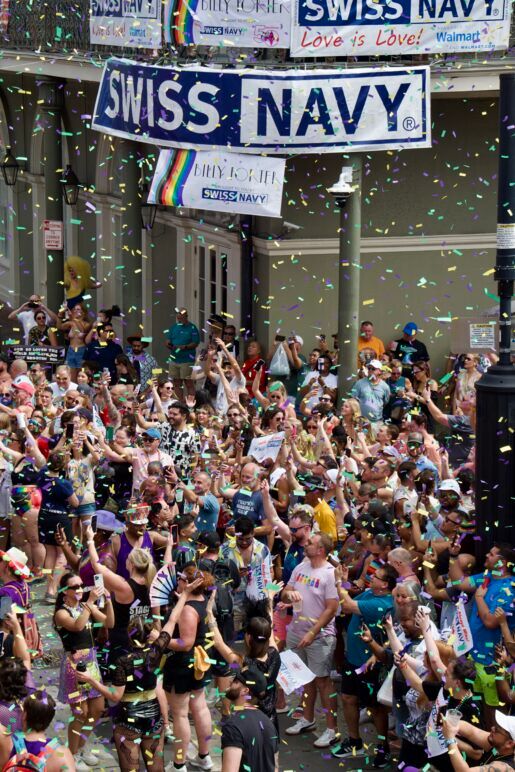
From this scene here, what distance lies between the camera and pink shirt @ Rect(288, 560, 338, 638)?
33.6 feet

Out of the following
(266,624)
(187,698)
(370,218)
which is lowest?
(187,698)

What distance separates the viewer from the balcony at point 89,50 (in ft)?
54.7

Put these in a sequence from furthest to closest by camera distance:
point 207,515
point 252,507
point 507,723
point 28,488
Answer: point 28,488 → point 207,515 → point 252,507 → point 507,723

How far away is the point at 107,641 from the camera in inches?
401

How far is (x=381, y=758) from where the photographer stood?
32.2 feet

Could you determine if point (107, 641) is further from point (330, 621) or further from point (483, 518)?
point (483, 518)

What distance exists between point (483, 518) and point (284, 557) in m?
2.43

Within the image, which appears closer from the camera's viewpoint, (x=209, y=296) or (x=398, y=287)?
(x=398, y=287)

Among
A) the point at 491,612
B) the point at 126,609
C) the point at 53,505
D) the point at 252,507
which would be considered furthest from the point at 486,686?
the point at 53,505

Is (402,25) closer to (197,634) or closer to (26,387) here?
(26,387)

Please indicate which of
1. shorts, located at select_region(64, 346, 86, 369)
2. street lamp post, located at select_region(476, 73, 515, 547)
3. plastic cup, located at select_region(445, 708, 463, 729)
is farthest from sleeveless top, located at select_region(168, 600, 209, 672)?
shorts, located at select_region(64, 346, 86, 369)

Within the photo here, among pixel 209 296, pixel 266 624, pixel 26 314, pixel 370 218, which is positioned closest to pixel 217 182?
pixel 370 218

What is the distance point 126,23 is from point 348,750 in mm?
11429

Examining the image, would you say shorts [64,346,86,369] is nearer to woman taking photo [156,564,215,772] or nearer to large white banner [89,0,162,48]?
large white banner [89,0,162,48]
